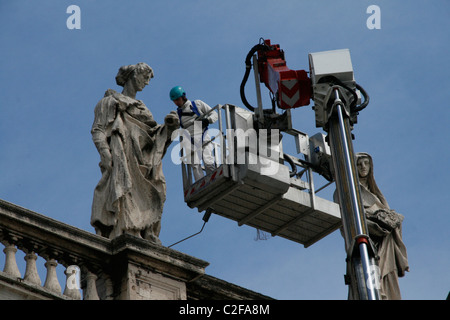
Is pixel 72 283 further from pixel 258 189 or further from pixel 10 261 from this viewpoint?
pixel 258 189

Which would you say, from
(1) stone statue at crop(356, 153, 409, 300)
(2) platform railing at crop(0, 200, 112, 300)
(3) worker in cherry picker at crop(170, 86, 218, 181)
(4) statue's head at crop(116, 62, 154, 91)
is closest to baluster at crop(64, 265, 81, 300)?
(2) platform railing at crop(0, 200, 112, 300)

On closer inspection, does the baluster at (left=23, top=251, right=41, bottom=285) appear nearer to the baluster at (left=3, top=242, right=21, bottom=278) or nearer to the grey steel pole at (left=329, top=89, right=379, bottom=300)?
the baluster at (left=3, top=242, right=21, bottom=278)

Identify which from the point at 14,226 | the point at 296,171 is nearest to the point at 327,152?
the point at 296,171

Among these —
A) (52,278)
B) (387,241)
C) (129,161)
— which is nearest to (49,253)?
(52,278)

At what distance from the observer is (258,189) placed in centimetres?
2525

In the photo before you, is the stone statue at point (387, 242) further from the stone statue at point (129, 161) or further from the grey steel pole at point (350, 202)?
the grey steel pole at point (350, 202)

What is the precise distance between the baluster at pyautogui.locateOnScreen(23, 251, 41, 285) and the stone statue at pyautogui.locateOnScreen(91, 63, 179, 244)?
1912mm

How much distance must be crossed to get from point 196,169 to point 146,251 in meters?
4.61

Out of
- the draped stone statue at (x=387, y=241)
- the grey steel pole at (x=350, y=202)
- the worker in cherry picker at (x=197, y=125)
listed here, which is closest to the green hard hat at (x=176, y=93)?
the worker in cherry picker at (x=197, y=125)

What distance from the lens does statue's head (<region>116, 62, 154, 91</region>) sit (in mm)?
24094

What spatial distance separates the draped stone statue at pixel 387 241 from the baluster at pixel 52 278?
6.08 metres

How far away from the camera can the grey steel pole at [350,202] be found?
54.3ft

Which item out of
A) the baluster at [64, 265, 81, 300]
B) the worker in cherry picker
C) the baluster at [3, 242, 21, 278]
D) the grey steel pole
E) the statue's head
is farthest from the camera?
the worker in cherry picker

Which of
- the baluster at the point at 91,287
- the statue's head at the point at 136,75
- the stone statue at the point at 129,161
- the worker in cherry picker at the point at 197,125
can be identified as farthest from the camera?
the worker in cherry picker at the point at 197,125
